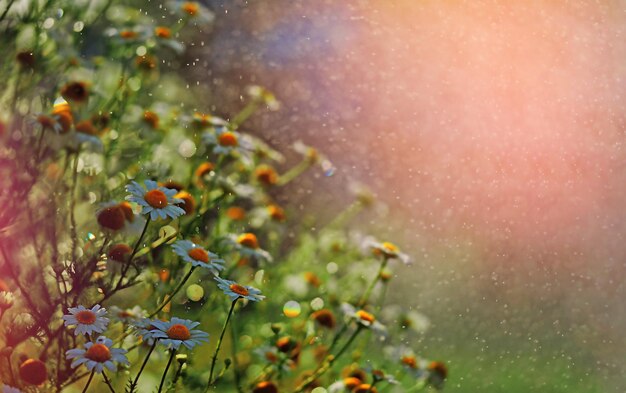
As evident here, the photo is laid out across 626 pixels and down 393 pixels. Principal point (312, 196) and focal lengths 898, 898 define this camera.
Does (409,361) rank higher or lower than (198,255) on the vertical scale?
lower

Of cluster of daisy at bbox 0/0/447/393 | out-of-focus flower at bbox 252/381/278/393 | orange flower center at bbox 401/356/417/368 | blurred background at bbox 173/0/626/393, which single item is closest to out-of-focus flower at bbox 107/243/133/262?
cluster of daisy at bbox 0/0/447/393

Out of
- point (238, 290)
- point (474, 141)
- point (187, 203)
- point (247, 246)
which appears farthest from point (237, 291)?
point (474, 141)

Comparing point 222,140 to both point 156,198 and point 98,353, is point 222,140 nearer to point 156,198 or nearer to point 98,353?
point 156,198

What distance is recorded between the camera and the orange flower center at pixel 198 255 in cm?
92

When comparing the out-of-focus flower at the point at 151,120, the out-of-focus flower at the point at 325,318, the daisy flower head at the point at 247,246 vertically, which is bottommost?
the out-of-focus flower at the point at 325,318

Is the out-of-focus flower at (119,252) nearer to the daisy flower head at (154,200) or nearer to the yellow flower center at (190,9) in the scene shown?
the daisy flower head at (154,200)

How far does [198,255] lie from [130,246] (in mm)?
191

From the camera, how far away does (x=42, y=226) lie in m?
1.10

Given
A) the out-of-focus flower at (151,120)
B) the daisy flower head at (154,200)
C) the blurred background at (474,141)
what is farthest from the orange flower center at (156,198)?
the blurred background at (474,141)

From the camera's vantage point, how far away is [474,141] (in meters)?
2.49

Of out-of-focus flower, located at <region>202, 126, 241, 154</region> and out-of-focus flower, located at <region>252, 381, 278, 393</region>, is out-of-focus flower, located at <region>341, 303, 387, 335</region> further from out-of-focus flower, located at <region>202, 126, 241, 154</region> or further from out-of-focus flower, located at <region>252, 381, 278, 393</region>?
out-of-focus flower, located at <region>202, 126, 241, 154</region>

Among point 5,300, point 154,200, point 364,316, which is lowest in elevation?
point 364,316

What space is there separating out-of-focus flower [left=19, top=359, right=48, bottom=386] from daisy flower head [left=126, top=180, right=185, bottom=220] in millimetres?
189

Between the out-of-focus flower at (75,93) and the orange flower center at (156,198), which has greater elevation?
the orange flower center at (156,198)
